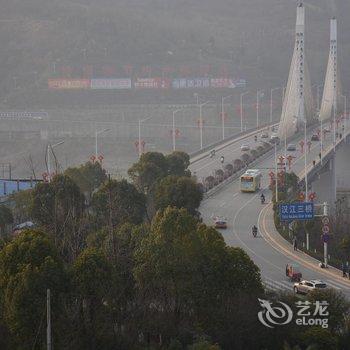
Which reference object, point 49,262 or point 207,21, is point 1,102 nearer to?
point 207,21

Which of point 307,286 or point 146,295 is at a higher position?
point 146,295

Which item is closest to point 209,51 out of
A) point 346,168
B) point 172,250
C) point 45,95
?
point 45,95

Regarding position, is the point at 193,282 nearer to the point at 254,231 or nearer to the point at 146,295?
the point at 146,295

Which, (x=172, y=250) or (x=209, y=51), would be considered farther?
(x=209, y=51)

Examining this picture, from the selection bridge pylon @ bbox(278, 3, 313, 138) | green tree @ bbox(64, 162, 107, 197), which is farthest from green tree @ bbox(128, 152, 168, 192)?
bridge pylon @ bbox(278, 3, 313, 138)

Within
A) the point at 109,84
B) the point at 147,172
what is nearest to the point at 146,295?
the point at 147,172
